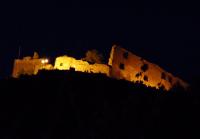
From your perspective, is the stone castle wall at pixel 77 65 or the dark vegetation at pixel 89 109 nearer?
the dark vegetation at pixel 89 109

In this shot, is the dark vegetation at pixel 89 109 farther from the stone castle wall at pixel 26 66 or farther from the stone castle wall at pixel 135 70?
the stone castle wall at pixel 135 70

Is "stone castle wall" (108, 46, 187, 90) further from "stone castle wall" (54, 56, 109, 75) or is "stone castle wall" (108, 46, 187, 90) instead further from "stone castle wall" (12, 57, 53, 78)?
"stone castle wall" (12, 57, 53, 78)

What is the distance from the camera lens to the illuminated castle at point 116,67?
189 ft

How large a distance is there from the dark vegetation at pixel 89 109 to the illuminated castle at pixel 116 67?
328 inches

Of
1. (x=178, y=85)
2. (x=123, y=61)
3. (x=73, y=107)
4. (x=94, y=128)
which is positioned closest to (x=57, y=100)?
(x=73, y=107)

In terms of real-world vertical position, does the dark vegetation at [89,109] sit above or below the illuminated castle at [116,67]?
below

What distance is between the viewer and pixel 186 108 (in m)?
47.0

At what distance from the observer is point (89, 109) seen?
44906mm

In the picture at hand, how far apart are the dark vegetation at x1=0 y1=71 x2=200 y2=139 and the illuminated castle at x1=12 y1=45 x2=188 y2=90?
8.34 meters

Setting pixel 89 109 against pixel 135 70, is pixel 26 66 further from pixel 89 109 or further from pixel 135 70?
pixel 89 109

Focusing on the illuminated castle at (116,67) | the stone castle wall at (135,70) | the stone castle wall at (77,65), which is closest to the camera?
the stone castle wall at (77,65)

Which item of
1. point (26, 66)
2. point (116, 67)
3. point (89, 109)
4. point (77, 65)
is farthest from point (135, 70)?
point (89, 109)

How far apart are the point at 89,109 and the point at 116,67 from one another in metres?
15.6

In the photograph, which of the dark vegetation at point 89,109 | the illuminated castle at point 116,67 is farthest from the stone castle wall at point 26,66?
the dark vegetation at point 89,109
